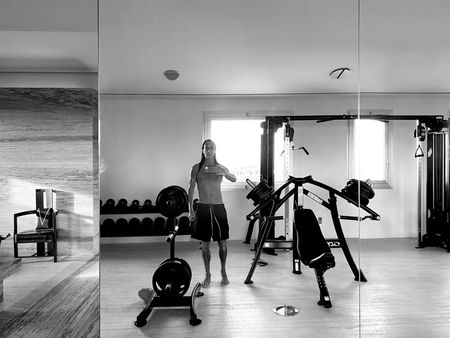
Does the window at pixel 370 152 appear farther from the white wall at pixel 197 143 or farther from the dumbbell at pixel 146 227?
the dumbbell at pixel 146 227

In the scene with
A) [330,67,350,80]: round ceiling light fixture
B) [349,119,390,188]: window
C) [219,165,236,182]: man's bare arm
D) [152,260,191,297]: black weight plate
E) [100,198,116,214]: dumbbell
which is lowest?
[152,260,191,297]: black weight plate

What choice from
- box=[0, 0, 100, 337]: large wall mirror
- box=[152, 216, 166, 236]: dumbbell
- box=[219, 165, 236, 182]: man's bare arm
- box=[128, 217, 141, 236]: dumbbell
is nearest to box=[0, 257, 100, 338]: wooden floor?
box=[0, 0, 100, 337]: large wall mirror

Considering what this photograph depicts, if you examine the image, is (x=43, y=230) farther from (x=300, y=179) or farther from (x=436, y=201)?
(x=436, y=201)

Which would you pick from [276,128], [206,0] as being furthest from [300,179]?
[206,0]

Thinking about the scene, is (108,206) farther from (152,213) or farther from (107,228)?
(152,213)

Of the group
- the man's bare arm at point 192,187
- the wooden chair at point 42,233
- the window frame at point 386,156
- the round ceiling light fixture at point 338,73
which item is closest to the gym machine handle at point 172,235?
the man's bare arm at point 192,187

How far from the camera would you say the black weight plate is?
4.56 feet

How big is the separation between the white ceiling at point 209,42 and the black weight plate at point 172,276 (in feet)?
2.91

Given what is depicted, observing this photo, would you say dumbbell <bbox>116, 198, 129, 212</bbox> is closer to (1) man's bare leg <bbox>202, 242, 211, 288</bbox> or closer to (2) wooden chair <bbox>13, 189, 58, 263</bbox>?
(2) wooden chair <bbox>13, 189, 58, 263</bbox>

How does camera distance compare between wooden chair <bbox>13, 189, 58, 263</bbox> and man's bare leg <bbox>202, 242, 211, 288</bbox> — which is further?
man's bare leg <bbox>202, 242, 211, 288</bbox>

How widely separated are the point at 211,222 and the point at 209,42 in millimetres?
913

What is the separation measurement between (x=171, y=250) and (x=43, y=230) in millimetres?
A: 622

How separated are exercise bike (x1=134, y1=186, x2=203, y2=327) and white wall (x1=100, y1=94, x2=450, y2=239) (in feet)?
0.21

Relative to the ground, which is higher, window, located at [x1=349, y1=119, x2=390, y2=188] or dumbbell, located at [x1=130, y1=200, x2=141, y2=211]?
window, located at [x1=349, y1=119, x2=390, y2=188]
